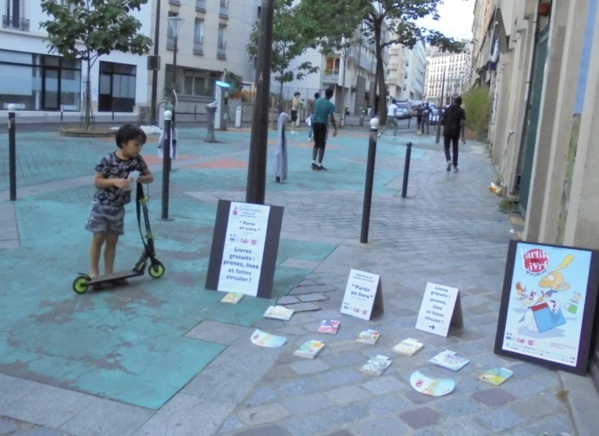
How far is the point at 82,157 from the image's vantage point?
1450 centimetres

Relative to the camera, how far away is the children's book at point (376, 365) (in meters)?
4.12

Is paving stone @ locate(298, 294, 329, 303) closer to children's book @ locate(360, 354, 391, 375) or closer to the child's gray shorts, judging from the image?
children's book @ locate(360, 354, 391, 375)

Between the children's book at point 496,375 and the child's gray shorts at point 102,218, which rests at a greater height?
the child's gray shorts at point 102,218

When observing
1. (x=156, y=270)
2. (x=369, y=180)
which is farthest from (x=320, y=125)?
(x=156, y=270)

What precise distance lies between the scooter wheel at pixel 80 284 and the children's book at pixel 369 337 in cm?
225

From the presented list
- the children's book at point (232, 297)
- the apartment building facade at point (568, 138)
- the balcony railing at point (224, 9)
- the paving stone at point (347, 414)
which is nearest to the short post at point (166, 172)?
the children's book at point (232, 297)

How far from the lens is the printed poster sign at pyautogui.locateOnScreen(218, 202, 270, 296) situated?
5.50 metres

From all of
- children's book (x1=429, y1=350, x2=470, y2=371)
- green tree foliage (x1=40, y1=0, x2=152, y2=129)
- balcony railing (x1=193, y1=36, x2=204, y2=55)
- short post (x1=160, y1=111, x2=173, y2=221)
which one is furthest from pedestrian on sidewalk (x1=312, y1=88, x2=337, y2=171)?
balcony railing (x1=193, y1=36, x2=204, y2=55)

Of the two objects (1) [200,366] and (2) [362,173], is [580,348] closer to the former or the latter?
(1) [200,366]

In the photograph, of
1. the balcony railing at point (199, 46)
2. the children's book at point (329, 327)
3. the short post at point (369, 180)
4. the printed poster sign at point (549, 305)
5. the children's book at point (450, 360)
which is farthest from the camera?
the balcony railing at point (199, 46)

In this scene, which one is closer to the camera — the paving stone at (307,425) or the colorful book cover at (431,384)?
the paving stone at (307,425)

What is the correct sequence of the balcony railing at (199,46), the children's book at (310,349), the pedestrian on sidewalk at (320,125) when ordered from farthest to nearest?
1. the balcony railing at (199,46)
2. the pedestrian on sidewalk at (320,125)
3. the children's book at (310,349)

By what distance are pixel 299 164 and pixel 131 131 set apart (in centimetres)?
1067

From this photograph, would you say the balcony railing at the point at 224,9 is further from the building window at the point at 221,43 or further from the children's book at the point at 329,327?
the children's book at the point at 329,327
